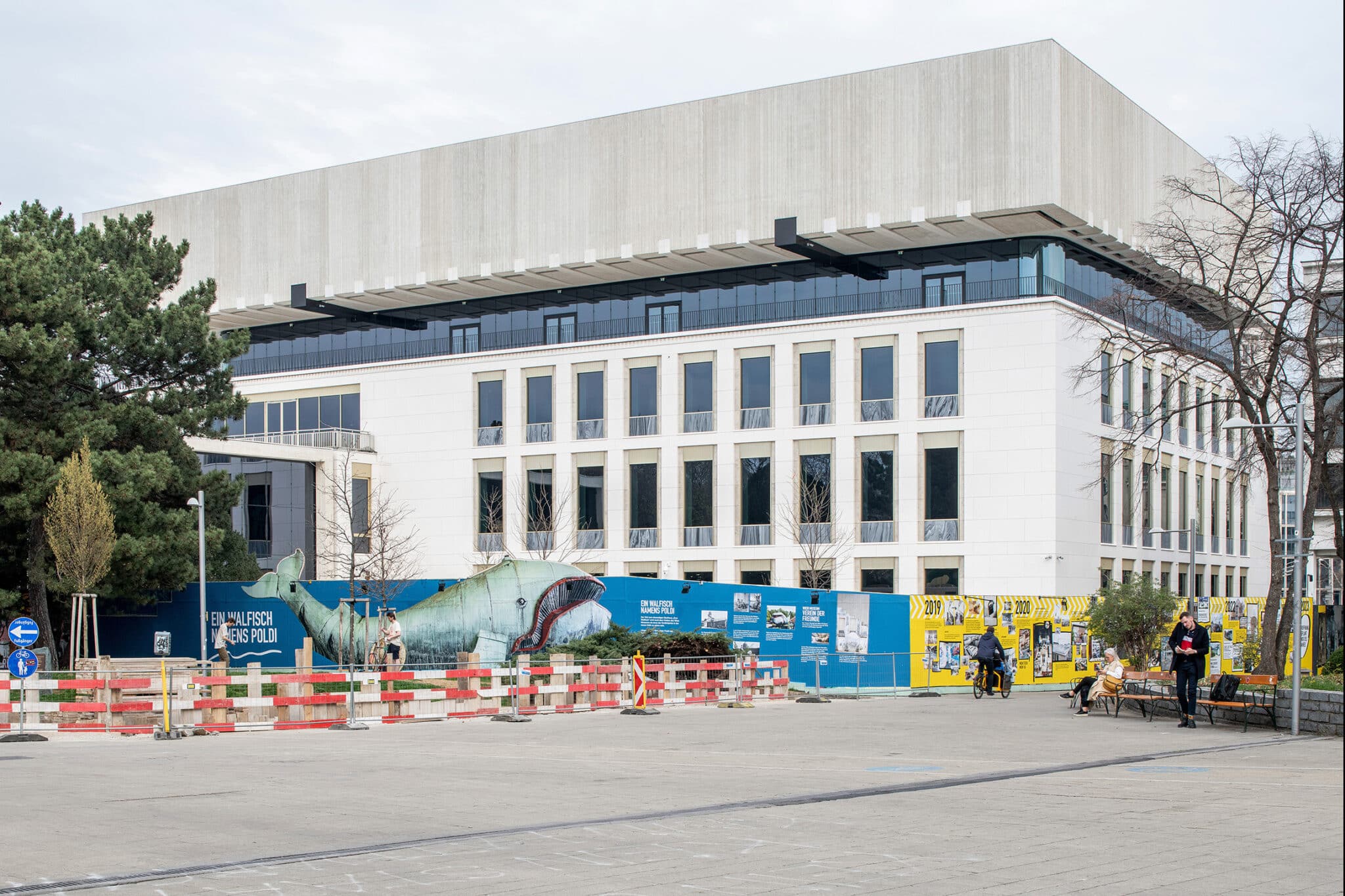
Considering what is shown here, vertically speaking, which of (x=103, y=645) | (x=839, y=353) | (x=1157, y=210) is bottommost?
(x=103, y=645)

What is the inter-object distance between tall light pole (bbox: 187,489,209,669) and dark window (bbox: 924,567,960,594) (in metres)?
25.6

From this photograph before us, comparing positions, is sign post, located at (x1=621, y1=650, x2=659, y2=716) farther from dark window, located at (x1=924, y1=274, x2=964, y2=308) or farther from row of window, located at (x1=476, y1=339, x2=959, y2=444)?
dark window, located at (x1=924, y1=274, x2=964, y2=308)

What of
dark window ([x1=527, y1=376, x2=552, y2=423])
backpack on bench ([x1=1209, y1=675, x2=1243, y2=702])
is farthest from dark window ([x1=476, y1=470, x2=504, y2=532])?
backpack on bench ([x1=1209, y1=675, x2=1243, y2=702])

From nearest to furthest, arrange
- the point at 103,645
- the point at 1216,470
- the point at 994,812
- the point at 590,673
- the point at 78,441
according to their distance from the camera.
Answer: the point at 994,812, the point at 590,673, the point at 78,441, the point at 103,645, the point at 1216,470

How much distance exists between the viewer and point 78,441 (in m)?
42.1

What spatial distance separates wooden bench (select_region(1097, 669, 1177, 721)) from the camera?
2702cm

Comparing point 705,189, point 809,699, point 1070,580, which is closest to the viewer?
point 809,699

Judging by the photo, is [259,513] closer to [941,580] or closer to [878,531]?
[878,531]

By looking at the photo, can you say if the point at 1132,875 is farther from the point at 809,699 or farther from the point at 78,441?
the point at 78,441

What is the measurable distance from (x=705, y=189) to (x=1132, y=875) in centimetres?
5193

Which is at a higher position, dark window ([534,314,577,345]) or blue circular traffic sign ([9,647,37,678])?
dark window ([534,314,577,345])

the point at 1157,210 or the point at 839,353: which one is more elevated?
the point at 1157,210

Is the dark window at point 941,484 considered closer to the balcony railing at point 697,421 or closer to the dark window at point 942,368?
the dark window at point 942,368

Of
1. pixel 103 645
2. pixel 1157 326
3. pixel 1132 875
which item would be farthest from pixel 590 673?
pixel 103 645
